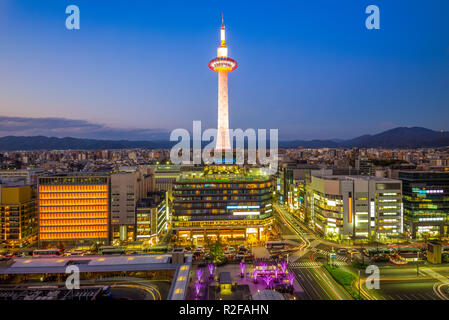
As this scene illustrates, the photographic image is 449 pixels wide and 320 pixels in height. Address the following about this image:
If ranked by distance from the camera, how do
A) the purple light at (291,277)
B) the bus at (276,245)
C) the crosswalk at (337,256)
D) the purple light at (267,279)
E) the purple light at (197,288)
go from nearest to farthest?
the purple light at (197,288) → the purple light at (267,279) → the purple light at (291,277) → the crosswalk at (337,256) → the bus at (276,245)

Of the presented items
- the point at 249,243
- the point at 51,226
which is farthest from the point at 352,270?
the point at 51,226

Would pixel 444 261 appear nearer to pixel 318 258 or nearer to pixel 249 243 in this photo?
pixel 318 258

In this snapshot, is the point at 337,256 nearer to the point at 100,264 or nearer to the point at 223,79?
the point at 100,264

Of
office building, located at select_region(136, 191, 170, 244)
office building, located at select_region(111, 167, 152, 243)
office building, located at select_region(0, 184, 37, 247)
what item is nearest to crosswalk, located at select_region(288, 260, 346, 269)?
office building, located at select_region(136, 191, 170, 244)

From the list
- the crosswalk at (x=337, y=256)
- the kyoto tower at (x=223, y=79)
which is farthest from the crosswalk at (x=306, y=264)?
the kyoto tower at (x=223, y=79)

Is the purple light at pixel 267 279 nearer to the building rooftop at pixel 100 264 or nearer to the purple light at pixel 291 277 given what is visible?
the purple light at pixel 291 277

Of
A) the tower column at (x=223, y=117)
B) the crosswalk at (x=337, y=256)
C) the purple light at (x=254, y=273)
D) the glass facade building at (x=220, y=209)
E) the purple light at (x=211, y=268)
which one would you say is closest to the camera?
the purple light at (x=254, y=273)

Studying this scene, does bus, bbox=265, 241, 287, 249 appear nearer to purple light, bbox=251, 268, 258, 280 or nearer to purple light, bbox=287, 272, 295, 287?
purple light, bbox=287, 272, 295, 287

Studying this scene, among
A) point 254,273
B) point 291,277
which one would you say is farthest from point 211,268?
point 291,277

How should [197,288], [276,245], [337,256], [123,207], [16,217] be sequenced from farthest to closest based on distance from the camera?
[123,207] < [16,217] < [276,245] < [337,256] < [197,288]
